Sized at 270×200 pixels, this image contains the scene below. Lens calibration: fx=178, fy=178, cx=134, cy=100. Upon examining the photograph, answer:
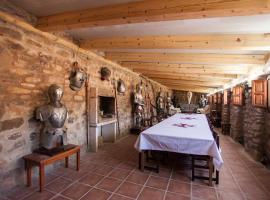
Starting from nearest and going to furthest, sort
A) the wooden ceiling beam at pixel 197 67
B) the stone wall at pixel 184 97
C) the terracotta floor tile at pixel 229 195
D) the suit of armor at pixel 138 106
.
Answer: the terracotta floor tile at pixel 229 195
the wooden ceiling beam at pixel 197 67
the suit of armor at pixel 138 106
the stone wall at pixel 184 97

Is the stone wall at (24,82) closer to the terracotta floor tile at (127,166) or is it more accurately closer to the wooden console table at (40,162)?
the wooden console table at (40,162)

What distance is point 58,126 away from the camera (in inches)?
110

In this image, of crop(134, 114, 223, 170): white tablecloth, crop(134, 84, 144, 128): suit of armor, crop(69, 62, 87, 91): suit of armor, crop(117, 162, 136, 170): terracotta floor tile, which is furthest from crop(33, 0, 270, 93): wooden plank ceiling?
crop(117, 162, 136, 170): terracotta floor tile

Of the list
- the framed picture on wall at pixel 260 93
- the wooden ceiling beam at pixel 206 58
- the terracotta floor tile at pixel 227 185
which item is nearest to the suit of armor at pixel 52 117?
the wooden ceiling beam at pixel 206 58

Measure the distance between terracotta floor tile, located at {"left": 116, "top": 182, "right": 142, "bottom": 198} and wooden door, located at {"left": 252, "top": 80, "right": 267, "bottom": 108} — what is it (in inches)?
120

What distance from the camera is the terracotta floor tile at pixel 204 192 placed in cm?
237

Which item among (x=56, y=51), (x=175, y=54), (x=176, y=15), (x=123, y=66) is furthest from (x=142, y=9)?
(x=123, y=66)

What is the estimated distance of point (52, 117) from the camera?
2.72m

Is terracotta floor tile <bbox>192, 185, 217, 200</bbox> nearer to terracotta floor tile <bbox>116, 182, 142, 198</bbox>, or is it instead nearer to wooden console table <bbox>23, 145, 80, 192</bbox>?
terracotta floor tile <bbox>116, 182, 142, 198</bbox>

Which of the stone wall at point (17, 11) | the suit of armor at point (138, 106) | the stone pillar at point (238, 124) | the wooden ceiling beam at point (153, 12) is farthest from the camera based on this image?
the suit of armor at point (138, 106)

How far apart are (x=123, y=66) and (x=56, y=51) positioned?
9.07 ft

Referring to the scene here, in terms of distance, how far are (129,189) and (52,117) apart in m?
1.56

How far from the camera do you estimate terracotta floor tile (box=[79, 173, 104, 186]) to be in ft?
8.98

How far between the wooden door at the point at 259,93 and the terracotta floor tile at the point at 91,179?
3520 millimetres
